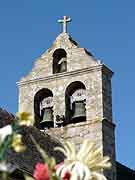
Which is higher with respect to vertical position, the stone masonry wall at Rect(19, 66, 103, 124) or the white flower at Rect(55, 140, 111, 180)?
the stone masonry wall at Rect(19, 66, 103, 124)

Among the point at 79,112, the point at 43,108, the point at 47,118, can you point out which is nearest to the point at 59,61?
the point at 43,108

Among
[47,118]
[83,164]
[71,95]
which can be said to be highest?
[71,95]

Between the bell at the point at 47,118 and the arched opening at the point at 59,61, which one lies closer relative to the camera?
the bell at the point at 47,118

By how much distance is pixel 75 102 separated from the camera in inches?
610

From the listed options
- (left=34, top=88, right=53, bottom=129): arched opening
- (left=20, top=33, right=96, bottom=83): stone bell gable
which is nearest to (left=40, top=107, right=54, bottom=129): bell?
(left=34, top=88, right=53, bottom=129): arched opening

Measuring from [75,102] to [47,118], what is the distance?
77 cm

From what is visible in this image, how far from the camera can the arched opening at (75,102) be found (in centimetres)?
1515

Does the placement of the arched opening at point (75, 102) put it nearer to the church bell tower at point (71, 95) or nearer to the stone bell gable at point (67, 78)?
the church bell tower at point (71, 95)

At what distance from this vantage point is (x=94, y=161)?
1.72 meters

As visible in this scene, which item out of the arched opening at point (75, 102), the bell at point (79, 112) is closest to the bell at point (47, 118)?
the arched opening at point (75, 102)

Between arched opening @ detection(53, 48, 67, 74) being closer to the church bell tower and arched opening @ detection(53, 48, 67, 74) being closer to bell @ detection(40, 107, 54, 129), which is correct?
the church bell tower

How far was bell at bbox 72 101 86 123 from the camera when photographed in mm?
15102

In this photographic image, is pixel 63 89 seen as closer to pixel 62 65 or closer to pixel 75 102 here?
pixel 75 102

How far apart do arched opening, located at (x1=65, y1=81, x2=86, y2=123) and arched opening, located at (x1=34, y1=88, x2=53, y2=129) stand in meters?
0.46
